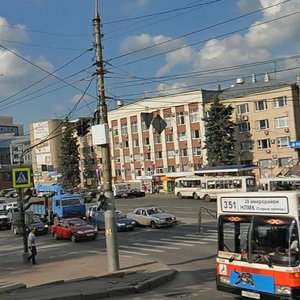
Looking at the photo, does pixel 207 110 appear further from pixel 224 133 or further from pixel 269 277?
pixel 269 277

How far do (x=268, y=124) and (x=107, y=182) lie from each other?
50.5m

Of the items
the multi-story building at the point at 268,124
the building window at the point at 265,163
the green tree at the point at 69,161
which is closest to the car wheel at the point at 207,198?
the multi-story building at the point at 268,124

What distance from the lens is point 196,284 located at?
51.9ft

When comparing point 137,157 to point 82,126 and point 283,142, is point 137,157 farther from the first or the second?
point 82,126

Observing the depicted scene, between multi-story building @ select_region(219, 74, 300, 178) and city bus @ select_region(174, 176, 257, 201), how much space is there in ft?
32.4

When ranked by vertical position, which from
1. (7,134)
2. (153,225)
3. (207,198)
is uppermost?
(7,134)

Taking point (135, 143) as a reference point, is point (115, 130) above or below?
above

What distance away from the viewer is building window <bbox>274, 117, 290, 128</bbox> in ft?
212

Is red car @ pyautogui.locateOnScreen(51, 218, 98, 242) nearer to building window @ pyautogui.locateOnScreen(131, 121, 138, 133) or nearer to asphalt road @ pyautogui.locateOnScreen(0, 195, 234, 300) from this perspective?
asphalt road @ pyautogui.locateOnScreen(0, 195, 234, 300)

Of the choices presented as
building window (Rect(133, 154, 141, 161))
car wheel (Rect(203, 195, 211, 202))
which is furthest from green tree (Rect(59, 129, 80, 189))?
car wheel (Rect(203, 195, 211, 202))

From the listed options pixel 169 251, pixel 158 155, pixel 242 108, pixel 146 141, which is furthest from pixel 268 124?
pixel 169 251

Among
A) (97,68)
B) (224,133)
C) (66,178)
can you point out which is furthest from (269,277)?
(66,178)

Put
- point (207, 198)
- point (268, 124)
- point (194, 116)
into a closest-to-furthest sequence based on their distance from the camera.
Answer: point (207, 198)
point (268, 124)
point (194, 116)

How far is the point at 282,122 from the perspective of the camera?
65.4 meters
